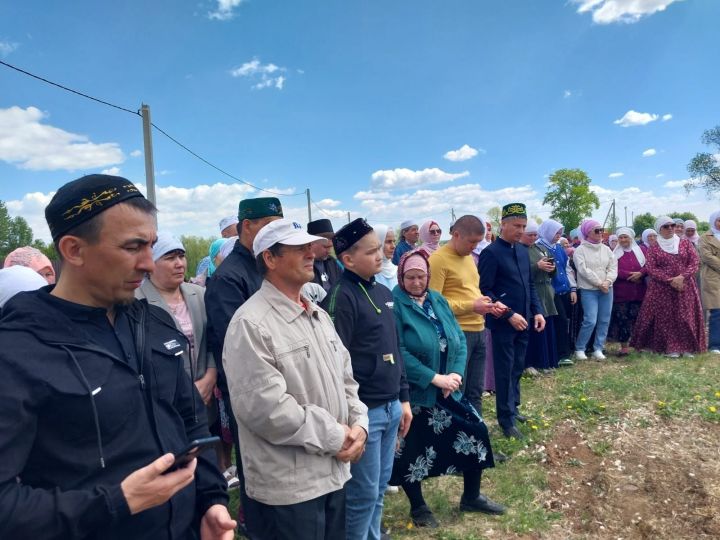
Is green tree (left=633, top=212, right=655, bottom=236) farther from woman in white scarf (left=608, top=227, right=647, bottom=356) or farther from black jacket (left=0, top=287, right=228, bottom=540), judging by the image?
black jacket (left=0, top=287, right=228, bottom=540)

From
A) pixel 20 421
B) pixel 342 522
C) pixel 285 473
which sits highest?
pixel 20 421

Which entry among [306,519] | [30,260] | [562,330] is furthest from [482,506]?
[562,330]

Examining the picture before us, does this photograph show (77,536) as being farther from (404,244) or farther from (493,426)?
(404,244)

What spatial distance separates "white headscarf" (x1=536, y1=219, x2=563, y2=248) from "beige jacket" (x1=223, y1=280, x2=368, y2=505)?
5607 mm

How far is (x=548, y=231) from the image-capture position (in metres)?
6.81

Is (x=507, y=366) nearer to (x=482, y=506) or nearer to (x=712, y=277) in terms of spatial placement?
(x=482, y=506)

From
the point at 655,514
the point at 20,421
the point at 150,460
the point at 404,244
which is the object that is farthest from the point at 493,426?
the point at 20,421

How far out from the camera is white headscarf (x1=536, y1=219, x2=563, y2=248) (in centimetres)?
→ 675

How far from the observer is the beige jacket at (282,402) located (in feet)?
A: 5.99

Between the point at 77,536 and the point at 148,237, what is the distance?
0.77 m

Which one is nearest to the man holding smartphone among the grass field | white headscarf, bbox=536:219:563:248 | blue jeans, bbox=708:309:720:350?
the grass field

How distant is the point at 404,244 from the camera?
6633mm

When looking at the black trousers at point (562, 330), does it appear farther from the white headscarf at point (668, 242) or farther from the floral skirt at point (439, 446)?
the floral skirt at point (439, 446)

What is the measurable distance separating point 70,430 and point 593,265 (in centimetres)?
720
